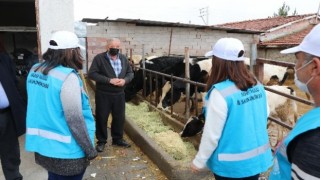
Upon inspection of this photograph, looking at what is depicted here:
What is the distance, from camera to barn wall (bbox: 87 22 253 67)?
1270 cm

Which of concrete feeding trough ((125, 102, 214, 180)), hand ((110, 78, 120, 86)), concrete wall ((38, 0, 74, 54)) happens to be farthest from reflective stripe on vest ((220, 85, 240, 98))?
concrete wall ((38, 0, 74, 54))

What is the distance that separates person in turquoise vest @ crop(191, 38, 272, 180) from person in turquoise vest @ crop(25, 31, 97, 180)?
0.83 meters

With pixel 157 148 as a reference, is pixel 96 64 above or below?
above

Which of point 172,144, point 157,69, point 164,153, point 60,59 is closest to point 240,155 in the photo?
point 60,59

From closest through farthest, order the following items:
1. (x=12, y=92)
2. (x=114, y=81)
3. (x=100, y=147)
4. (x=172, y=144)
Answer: (x=12, y=92), (x=172, y=144), (x=114, y=81), (x=100, y=147)

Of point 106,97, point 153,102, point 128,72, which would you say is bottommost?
point 153,102

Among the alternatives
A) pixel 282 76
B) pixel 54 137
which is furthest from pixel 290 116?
pixel 54 137

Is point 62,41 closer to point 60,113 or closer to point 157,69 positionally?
point 60,113

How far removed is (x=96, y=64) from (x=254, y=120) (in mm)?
2861

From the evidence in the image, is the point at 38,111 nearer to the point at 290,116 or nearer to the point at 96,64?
the point at 96,64

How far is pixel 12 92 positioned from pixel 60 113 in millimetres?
1196

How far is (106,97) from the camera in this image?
4.58 m

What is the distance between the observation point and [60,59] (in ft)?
7.45

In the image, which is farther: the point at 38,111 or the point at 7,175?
the point at 7,175
